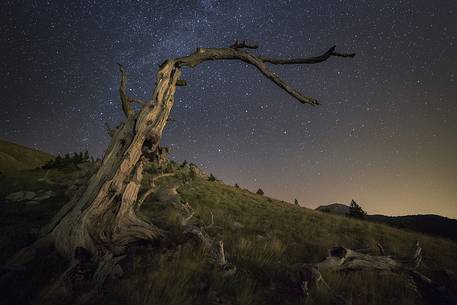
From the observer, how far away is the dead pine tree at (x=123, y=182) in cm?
470

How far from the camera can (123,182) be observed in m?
5.41

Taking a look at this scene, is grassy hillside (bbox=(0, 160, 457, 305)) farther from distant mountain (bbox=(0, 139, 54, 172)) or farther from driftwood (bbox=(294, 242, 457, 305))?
distant mountain (bbox=(0, 139, 54, 172))

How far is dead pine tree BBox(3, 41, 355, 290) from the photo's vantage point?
15.4 ft

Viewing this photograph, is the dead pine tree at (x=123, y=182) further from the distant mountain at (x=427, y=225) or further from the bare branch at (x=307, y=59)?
the distant mountain at (x=427, y=225)

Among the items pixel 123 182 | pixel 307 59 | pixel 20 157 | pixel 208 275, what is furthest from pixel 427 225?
pixel 20 157

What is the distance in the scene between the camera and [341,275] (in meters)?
5.28

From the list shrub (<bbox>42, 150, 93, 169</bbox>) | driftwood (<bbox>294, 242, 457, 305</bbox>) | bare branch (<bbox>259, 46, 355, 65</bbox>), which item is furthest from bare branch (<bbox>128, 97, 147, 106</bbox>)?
shrub (<bbox>42, 150, 93, 169</bbox>)

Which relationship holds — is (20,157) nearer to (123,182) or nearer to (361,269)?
(123,182)

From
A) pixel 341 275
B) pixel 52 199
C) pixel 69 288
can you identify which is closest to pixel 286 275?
pixel 341 275

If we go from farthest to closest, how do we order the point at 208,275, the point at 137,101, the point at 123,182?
the point at 137,101 < the point at 123,182 < the point at 208,275

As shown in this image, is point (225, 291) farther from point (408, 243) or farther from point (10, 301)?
point (408, 243)

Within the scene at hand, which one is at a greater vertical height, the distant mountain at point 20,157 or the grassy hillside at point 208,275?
the distant mountain at point 20,157

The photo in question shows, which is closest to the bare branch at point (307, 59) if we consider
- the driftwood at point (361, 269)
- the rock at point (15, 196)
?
the driftwood at point (361, 269)

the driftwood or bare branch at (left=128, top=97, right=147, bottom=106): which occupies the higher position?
bare branch at (left=128, top=97, right=147, bottom=106)
